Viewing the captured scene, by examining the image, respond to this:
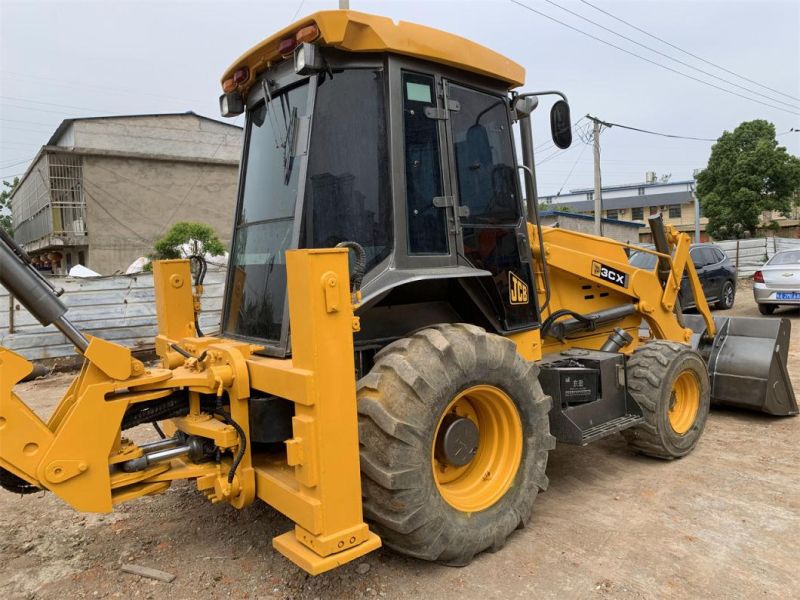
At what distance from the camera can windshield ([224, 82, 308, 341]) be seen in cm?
313

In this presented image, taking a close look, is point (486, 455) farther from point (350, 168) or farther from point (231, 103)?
point (231, 103)

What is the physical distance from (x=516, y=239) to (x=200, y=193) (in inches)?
926

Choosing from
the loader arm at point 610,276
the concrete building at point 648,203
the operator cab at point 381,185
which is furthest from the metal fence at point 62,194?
the concrete building at point 648,203

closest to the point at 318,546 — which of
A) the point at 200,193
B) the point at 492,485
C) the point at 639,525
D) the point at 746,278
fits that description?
the point at 492,485

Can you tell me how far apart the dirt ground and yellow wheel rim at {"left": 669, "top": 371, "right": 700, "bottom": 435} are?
16.3 inches

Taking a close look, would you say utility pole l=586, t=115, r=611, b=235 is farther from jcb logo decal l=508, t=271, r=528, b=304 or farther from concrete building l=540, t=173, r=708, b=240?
concrete building l=540, t=173, r=708, b=240

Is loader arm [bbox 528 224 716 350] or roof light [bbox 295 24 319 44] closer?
roof light [bbox 295 24 319 44]

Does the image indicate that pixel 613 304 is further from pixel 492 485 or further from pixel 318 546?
pixel 318 546

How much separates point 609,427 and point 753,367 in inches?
86.4

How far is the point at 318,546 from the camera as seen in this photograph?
7.97 feet

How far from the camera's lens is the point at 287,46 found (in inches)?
118

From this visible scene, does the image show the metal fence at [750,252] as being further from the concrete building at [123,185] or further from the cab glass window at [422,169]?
the cab glass window at [422,169]

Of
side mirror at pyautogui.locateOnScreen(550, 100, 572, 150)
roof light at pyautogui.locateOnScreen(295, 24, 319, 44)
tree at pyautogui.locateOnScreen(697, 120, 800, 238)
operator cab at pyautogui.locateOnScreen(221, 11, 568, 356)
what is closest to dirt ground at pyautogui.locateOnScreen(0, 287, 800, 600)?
operator cab at pyautogui.locateOnScreen(221, 11, 568, 356)

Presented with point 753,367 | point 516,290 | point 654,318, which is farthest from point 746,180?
point 516,290
